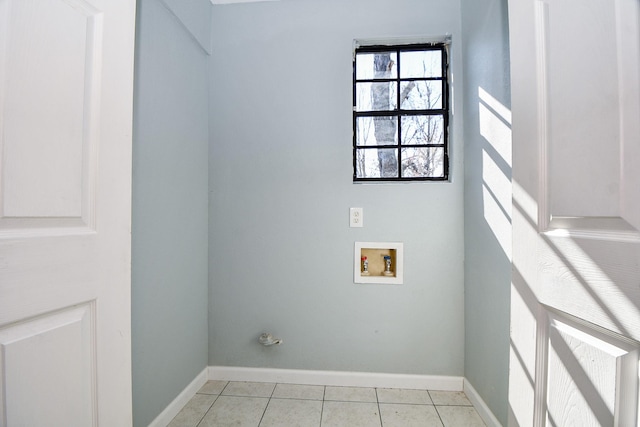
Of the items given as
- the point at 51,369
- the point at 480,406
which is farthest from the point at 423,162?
the point at 51,369

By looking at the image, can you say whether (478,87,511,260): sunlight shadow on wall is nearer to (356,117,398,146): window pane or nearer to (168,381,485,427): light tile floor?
(356,117,398,146): window pane

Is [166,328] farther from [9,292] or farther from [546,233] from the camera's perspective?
[546,233]

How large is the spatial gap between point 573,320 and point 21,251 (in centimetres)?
122

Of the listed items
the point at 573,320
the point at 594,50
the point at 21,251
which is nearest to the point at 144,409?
the point at 21,251

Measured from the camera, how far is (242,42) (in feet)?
6.17

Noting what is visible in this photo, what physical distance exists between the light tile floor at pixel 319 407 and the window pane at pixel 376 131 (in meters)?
1.62

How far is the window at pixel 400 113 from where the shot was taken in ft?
6.06

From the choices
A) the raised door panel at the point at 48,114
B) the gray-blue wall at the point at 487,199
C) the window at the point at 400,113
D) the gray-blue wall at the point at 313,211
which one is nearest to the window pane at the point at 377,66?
the window at the point at 400,113

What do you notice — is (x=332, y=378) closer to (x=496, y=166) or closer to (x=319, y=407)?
(x=319, y=407)

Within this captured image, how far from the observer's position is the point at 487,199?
1.50 meters

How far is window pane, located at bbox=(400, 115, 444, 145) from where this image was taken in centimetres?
185

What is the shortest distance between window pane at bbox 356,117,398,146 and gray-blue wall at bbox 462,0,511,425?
0.45m

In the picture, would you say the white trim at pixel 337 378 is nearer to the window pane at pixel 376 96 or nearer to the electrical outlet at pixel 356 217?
the electrical outlet at pixel 356 217

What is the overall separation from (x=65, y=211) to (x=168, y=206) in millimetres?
813
